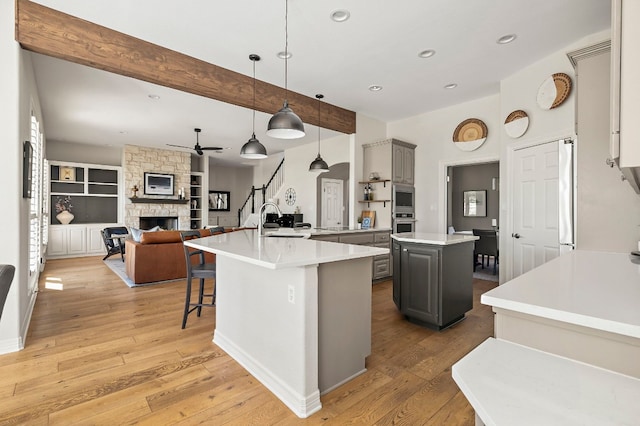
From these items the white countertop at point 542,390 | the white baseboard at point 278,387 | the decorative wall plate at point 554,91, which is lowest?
the white baseboard at point 278,387

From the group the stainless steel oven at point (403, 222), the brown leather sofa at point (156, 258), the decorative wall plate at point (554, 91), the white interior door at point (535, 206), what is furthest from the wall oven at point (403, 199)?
the brown leather sofa at point (156, 258)

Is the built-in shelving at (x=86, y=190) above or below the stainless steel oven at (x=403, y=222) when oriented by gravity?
above

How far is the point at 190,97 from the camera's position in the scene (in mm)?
4922

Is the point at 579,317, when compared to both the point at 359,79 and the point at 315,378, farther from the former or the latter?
the point at 359,79

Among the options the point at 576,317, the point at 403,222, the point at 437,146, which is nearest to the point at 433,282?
the point at 576,317

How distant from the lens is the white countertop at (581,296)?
0.89m

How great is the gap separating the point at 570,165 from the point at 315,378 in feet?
11.9

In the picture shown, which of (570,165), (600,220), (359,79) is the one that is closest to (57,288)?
(359,79)

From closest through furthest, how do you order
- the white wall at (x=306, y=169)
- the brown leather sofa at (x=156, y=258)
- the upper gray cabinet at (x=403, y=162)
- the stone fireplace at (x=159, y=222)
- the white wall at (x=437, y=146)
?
1. the brown leather sofa at (x=156, y=258)
2. the white wall at (x=437, y=146)
3. the upper gray cabinet at (x=403, y=162)
4. the white wall at (x=306, y=169)
5. the stone fireplace at (x=159, y=222)

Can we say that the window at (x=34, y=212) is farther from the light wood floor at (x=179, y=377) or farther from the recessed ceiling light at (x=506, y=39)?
the recessed ceiling light at (x=506, y=39)

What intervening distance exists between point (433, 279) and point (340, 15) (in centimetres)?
268

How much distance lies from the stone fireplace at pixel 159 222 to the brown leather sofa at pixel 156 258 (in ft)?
12.5

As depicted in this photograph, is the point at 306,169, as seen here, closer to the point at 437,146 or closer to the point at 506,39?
the point at 437,146

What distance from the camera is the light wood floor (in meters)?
1.86
